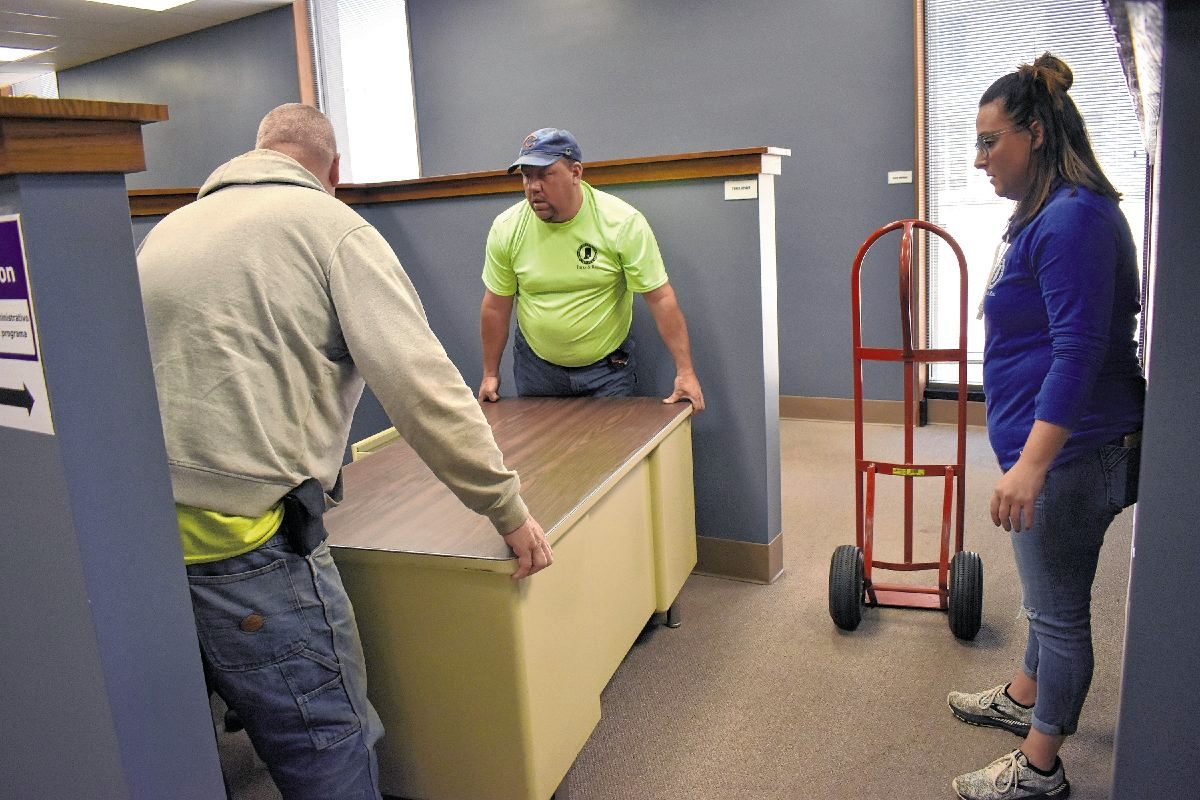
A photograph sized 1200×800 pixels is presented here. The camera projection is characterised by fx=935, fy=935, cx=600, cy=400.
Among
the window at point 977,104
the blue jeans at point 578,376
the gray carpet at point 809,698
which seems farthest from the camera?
the window at point 977,104

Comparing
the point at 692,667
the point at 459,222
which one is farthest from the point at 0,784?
the point at 459,222

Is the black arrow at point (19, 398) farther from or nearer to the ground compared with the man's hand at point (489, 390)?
farther from the ground

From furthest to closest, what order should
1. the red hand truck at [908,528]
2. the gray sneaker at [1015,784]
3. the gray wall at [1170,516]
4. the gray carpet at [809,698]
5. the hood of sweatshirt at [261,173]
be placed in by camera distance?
1. the red hand truck at [908,528]
2. the gray carpet at [809,698]
3. the gray sneaker at [1015,784]
4. the hood of sweatshirt at [261,173]
5. the gray wall at [1170,516]

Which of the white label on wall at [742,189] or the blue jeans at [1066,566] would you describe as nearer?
the blue jeans at [1066,566]

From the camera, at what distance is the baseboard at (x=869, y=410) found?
16.7 feet

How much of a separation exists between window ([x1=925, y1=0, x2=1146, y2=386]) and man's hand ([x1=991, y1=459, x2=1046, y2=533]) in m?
2.75

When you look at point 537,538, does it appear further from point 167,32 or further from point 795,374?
point 167,32

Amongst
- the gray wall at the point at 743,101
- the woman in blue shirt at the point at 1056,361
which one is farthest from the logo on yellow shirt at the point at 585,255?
the gray wall at the point at 743,101

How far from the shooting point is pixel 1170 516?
1.14 m

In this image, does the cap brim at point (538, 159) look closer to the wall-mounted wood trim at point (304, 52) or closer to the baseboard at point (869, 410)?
the baseboard at point (869, 410)

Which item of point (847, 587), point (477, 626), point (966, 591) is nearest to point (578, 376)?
point (847, 587)

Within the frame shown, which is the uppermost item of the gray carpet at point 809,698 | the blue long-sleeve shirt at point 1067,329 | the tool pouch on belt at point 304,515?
the blue long-sleeve shirt at point 1067,329

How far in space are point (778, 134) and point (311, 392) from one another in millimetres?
4364

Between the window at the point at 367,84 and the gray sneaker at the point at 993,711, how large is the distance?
542 cm
